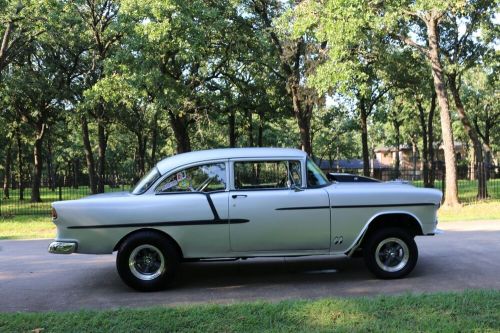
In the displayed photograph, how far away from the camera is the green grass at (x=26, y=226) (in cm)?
1494

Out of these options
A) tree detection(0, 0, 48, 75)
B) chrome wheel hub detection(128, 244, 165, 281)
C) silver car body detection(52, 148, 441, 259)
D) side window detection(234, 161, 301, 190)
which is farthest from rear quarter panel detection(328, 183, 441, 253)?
tree detection(0, 0, 48, 75)

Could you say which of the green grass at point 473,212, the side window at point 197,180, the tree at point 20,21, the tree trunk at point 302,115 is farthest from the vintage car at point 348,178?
the tree at point 20,21

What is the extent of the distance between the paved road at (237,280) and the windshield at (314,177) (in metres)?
1.33

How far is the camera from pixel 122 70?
65.6 feet

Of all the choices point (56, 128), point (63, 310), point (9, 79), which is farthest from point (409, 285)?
point (56, 128)

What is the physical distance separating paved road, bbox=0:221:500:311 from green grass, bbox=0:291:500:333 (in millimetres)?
717

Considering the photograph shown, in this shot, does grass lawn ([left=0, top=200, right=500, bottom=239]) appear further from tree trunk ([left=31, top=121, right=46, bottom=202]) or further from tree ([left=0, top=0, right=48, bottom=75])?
tree trunk ([left=31, top=121, right=46, bottom=202])

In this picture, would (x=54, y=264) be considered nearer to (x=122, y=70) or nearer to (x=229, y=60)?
(x=122, y=70)

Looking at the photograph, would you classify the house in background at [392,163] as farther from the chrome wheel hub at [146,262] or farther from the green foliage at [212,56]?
the chrome wheel hub at [146,262]

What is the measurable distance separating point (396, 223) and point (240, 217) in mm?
2243

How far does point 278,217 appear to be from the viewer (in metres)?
6.42

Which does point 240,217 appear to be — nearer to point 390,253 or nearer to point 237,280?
point 237,280

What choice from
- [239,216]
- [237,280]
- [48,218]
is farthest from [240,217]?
[48,218]

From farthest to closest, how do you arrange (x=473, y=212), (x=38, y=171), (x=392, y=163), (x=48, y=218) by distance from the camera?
(x=392, y=163)
(x=38, y=171)
(x=48, y=218)
(x=473, y=212)
